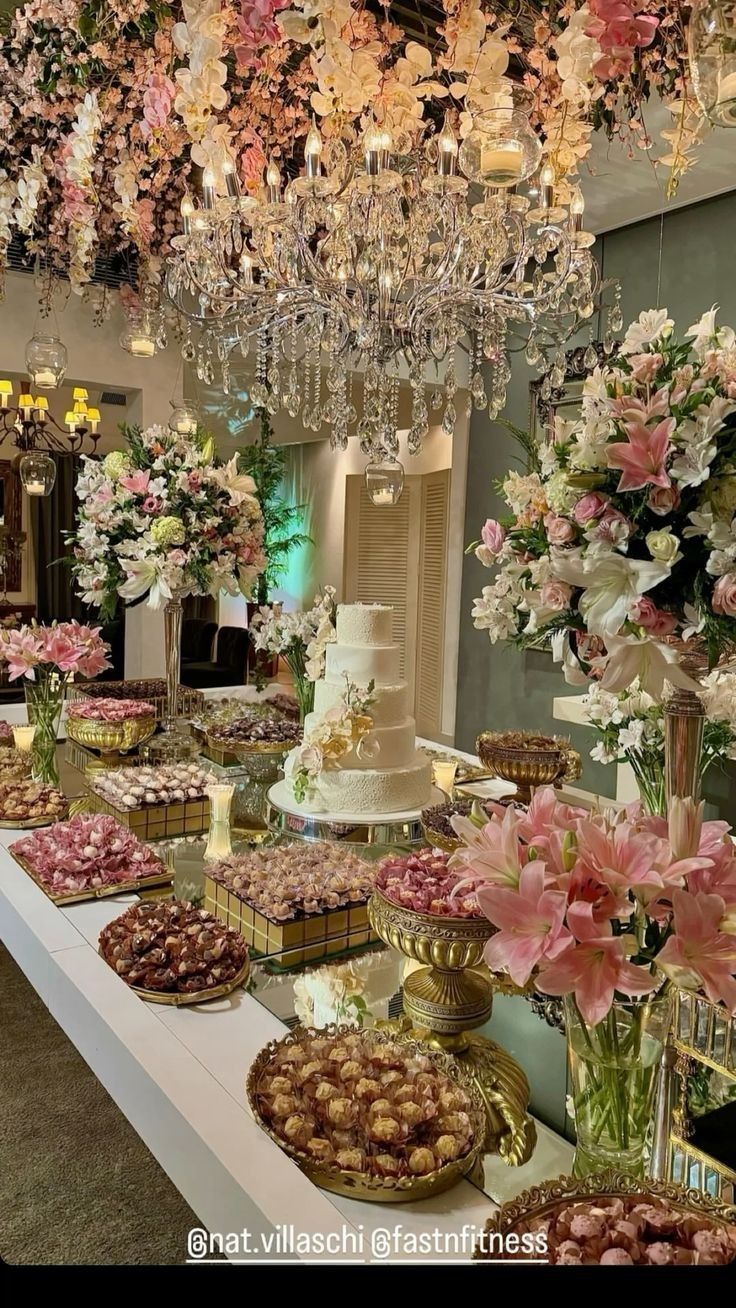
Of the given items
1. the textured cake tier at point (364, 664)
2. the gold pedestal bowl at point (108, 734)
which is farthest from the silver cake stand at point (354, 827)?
the gold pedestal bowl at point (108, 734)

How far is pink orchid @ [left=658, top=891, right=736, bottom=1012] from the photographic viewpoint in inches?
32.5

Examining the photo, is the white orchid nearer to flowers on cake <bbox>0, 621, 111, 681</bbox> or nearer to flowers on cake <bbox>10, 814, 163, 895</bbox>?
flowers on cake <bbox>10, 814, 163, 895</bbox>

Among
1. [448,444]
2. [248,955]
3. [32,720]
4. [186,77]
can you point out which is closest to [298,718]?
[32,720]

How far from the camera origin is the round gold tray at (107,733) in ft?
8.70

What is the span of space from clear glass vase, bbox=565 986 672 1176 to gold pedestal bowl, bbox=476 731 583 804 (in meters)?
1.37

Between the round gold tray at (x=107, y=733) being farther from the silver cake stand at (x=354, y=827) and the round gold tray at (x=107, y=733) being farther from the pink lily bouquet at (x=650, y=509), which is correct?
the pink lily bouquet at (x=650, y=509)

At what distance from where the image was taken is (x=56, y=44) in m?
2.77

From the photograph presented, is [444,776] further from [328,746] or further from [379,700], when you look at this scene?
[328,746]

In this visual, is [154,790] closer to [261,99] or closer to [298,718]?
[298,718]

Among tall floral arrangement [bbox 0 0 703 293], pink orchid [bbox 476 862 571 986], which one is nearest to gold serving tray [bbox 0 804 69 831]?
pink orchid [bbox 476 862 571 986]

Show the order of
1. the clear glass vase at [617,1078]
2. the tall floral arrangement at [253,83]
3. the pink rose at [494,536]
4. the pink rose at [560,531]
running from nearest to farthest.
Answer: the clear glass vase at [617,1078]
the pink rose at [560,531]
the pink rose at [494,536]
the tall floral arrangement at [253,83]

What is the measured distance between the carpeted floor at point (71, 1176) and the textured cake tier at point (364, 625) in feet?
4.58

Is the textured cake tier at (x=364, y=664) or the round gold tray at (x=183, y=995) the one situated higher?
the textured cake tier at (x=364, y=664)

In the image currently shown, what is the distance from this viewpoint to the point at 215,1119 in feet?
3.47
